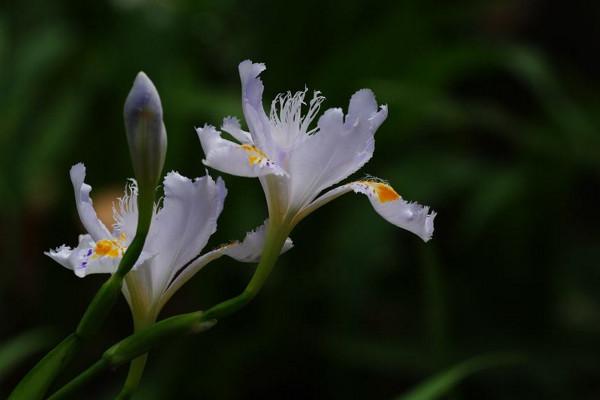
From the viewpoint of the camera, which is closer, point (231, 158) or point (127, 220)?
point (231, 158)

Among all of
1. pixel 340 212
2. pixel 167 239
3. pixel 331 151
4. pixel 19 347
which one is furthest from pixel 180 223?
pixel 340 212

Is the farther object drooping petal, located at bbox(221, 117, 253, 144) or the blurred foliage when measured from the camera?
the blurred foliage

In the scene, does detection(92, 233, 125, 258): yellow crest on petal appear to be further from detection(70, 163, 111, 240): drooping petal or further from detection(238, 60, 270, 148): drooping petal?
detection(238, 60, 270, 148): drooping petal

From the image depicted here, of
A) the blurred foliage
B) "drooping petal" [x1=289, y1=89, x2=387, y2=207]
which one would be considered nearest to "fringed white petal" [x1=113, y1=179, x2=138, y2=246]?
"drooping petal" [x1=289, y1=89, x2=387, y2=207]

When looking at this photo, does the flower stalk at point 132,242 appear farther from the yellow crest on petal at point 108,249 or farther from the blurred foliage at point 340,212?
the blurred foliage at point 340,212

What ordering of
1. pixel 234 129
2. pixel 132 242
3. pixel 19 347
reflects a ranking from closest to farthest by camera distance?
pixel 132 242 < pixel 234 129 < pixel 19 347

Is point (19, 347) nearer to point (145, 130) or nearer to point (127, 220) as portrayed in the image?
point (127, 220)

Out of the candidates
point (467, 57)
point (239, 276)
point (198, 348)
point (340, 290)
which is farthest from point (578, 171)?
point (198, 348)
